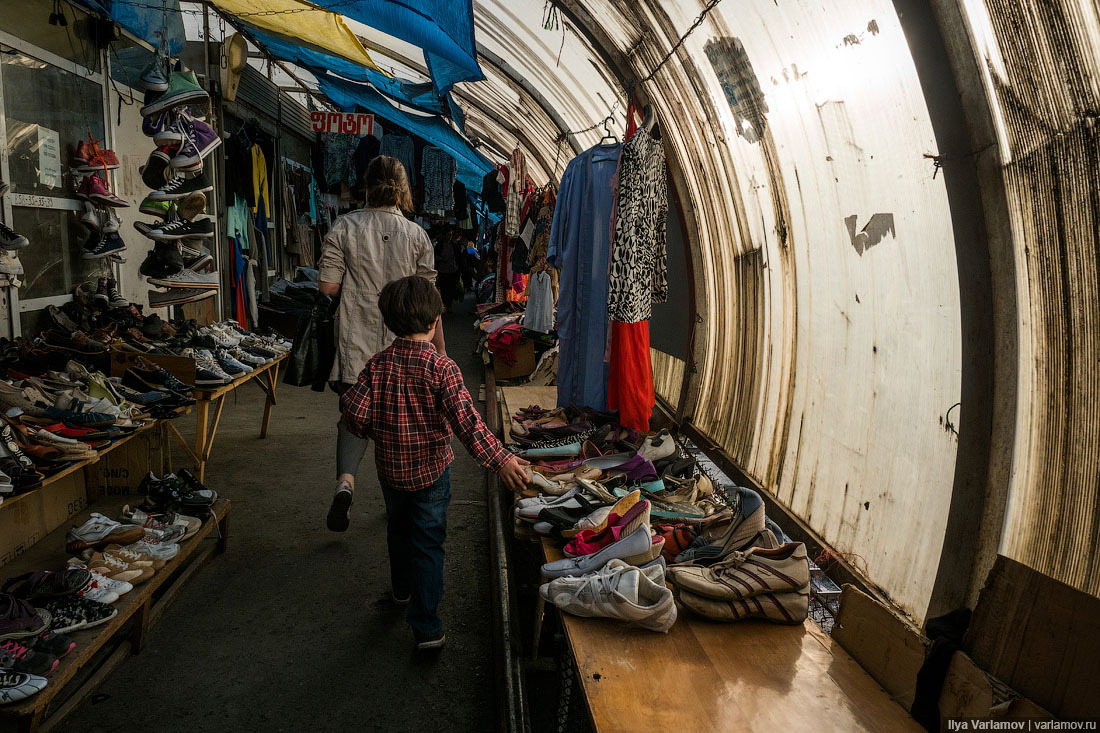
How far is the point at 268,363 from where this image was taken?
6344mm

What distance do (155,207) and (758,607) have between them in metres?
5.58

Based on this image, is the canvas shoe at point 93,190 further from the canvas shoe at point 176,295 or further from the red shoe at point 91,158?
the canvas shoe at point 176,295

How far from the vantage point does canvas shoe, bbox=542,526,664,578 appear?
8.16ft

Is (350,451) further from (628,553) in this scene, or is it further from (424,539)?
(628,553)

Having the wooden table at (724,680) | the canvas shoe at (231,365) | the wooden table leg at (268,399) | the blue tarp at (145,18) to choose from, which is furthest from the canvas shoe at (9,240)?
the wooden table at (724,680)

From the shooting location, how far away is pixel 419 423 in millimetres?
2971

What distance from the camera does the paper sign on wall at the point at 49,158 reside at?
507 centimetres

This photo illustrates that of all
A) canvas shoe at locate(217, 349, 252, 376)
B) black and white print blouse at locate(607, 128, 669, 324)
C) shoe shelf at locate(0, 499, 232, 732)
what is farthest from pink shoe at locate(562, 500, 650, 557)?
canvas shoe at locate(217, 349, 252, 376)

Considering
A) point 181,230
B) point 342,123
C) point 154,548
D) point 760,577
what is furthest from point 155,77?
point 760,577

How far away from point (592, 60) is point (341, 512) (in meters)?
3.80

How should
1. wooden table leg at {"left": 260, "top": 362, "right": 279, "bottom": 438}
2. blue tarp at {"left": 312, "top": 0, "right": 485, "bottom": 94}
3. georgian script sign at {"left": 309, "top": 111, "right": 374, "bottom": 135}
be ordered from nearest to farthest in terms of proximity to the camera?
blue tarp at {"left": 312, "top": 0, "right": 485, "bottom": 94}
wooden table leg at {"left": 260, "top": 362, "right": 279, "bottom": 438}
georgian script sign at {"left": 309, "top": 111, "right": 374, "bottom": 135}

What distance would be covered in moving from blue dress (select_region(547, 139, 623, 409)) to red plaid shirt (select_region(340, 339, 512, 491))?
175cm

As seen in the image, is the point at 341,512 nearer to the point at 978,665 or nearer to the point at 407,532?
the point at 407,532

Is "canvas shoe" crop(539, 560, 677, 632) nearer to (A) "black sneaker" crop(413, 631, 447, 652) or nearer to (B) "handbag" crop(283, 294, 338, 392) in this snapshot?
(A) "black sneaker" crop(413, 631, 447, 652)
